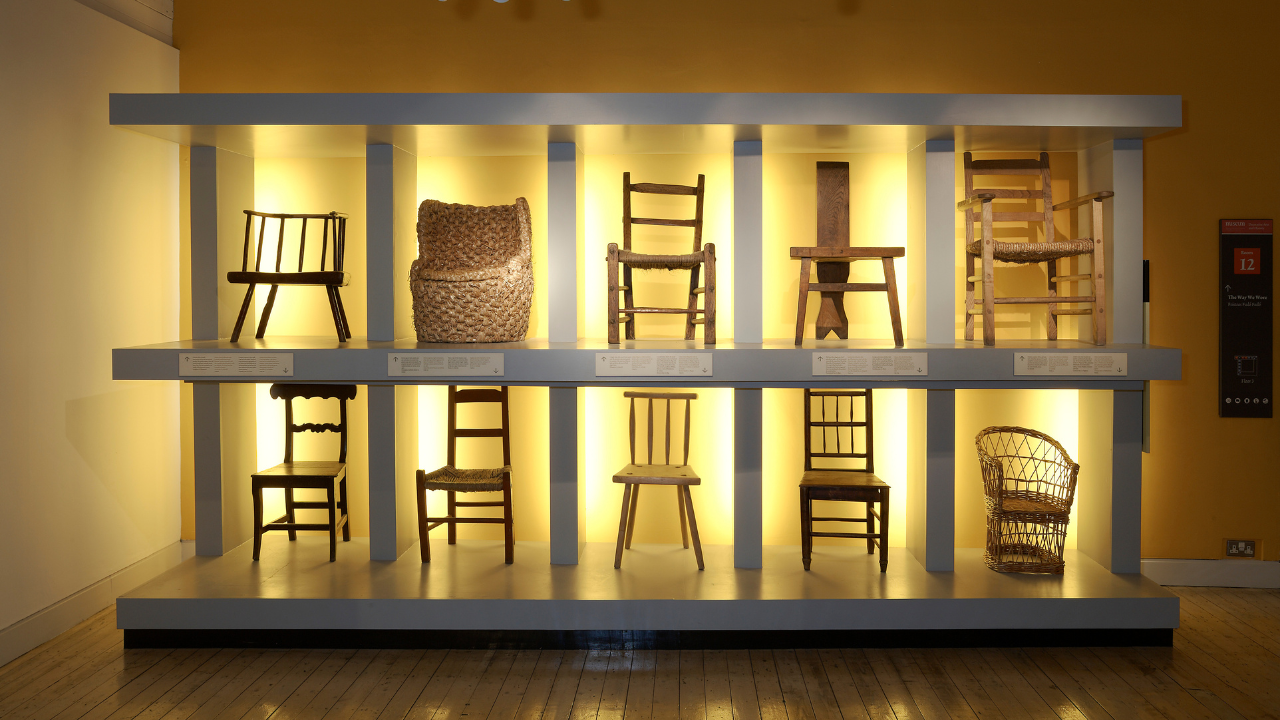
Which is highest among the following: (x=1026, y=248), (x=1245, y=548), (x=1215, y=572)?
(x=1026, y=248)

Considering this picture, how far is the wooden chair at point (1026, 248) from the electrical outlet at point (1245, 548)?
158cm

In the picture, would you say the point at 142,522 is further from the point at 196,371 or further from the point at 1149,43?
the point at 1149,43

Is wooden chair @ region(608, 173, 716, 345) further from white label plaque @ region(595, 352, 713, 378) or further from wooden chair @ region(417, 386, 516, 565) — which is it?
wooden chair @ region(417, 386, 516, 565)

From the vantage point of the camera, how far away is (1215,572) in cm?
453

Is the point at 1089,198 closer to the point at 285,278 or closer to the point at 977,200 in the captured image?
the point at 977,200

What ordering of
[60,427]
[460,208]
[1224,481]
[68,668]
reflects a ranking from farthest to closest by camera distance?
[1224,481] < [460,208] < [60,427] < [68,668]

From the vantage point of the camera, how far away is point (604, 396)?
4.74m

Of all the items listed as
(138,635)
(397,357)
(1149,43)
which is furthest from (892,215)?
(138,635)

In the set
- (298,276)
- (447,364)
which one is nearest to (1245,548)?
(447,364)

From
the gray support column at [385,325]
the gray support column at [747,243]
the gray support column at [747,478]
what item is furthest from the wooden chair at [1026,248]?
the gray support column at [385,325]

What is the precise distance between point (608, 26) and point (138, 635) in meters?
3.69

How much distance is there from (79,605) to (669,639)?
2.75m

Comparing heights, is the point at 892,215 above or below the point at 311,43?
below

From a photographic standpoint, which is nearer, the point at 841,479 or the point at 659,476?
the point at 659,476
